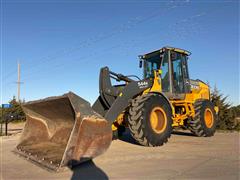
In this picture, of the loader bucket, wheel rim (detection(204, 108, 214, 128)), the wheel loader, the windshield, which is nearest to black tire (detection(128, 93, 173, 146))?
the wheel loader

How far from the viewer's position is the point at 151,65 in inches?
357

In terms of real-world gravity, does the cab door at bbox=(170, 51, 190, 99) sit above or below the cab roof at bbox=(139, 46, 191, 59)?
below

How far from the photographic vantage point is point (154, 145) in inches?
263

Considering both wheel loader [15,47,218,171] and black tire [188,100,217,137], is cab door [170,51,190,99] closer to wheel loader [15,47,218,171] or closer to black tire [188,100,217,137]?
wheel loader [15,47,218,171]

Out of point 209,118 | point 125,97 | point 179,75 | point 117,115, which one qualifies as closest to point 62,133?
point 117,115

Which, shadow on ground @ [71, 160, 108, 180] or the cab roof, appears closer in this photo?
shadow on ground @ [71, 160, 108, 180]

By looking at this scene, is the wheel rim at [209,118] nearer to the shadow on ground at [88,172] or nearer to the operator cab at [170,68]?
the operator cab at [170,68]

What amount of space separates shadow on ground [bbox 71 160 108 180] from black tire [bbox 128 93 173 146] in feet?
A: 5.70

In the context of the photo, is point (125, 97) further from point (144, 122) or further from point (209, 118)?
point (209, 118)

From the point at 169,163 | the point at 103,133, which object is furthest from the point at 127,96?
the point at 169,163

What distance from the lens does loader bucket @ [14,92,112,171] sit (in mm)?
4625

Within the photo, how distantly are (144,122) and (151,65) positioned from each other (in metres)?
3.13

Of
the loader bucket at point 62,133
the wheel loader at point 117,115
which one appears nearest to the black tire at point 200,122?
the wheel loader at point 117,115

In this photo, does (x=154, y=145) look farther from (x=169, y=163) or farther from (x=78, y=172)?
(x=78, y=172)
